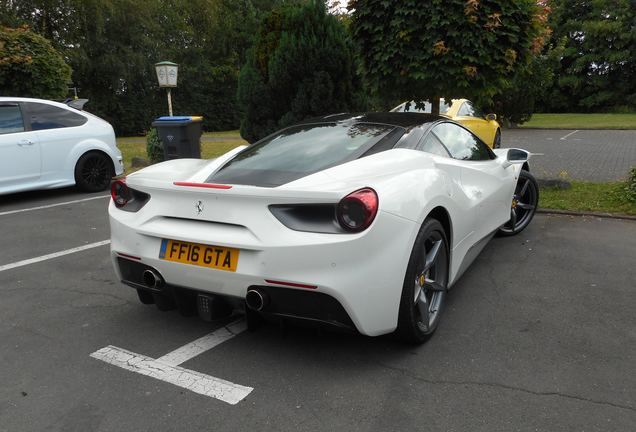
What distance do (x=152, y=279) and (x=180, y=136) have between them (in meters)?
6.20

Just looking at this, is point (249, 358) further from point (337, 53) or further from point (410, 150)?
point (337, 53)

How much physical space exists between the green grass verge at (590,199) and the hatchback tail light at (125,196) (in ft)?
16.5

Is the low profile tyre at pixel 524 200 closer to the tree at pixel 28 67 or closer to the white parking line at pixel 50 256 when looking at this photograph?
the white parking line at pixel 50 256

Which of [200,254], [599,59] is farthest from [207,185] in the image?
[599,59]

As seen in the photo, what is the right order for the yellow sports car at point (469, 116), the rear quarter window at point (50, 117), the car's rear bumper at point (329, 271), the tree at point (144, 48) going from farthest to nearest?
the tree at point (144, 48) < the yellow sports car at point (469, 116) < the rear quarter window at point (50, 117) < the car's rear bumper at point (329, 271)

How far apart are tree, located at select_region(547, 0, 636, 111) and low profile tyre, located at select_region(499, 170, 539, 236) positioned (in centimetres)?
4081

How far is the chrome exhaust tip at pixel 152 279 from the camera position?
2.76 meters

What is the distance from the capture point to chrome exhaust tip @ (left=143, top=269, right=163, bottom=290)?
9.05 feet

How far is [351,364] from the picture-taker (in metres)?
2.72

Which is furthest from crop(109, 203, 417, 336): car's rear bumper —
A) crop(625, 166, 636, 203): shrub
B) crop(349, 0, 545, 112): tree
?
crop(625, 166, 636, 203): shrub

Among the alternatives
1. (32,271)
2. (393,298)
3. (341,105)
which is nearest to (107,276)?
(32,271)

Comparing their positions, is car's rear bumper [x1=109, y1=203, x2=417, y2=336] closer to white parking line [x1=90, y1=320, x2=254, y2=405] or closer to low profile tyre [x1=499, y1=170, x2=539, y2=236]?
white parking line [x1=90, y1=320, x2=254, y2=405]

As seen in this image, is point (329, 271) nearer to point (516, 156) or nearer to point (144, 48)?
point (516, 156)

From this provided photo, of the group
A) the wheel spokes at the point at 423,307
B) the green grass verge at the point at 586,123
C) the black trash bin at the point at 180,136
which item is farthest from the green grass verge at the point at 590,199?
the green grass verge at the point at 586,123
